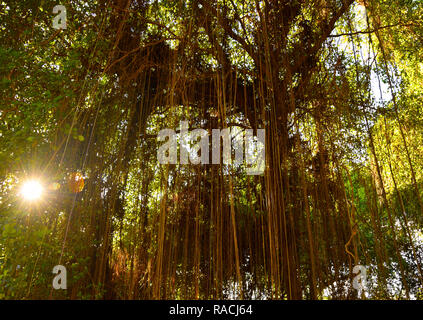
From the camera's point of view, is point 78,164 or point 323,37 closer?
point 78,164

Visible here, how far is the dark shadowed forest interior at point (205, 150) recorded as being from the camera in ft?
5.67

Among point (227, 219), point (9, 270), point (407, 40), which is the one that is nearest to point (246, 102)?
point (227, 219)

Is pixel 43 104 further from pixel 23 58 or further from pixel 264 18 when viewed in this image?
pixel 264 18

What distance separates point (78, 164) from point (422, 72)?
3.75m

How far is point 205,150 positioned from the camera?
292cm

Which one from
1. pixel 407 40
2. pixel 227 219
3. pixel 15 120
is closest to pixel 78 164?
pixel 15 120

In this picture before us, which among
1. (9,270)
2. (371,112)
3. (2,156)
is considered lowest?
(9,270)

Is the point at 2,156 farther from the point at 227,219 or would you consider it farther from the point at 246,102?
the point at 246,102

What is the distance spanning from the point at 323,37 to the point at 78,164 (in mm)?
2517

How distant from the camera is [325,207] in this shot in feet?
8.27

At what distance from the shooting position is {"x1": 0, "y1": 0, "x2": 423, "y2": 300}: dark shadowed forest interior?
5.67 feet

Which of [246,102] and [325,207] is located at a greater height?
[246,102]
